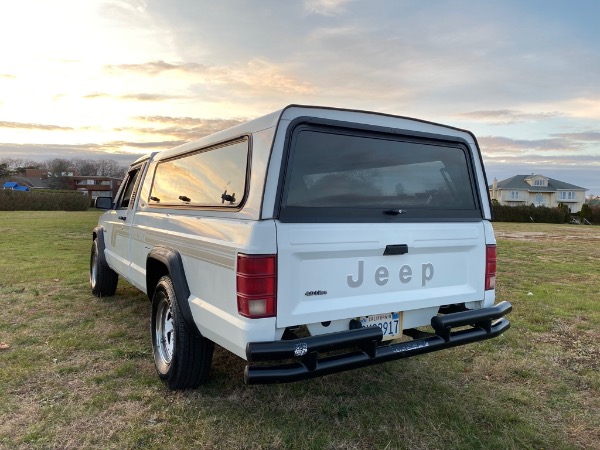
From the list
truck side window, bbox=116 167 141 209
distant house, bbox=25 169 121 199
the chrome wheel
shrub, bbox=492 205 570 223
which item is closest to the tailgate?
the chrome wheel

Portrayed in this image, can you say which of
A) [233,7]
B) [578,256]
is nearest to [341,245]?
[233,7]

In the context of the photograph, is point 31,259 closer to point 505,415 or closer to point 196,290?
point 196,290

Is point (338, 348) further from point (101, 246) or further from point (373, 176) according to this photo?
point (101, 246)

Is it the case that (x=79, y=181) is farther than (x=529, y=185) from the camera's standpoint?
Yes

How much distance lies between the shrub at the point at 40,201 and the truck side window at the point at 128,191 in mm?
39433

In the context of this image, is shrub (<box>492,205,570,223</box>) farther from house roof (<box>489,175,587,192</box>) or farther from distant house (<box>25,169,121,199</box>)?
distant house (<box>25,169,121,199</box>)

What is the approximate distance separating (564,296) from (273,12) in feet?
22.3

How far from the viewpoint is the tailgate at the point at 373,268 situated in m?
2.87

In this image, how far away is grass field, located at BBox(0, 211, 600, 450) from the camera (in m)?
3.14

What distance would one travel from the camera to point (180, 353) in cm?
359

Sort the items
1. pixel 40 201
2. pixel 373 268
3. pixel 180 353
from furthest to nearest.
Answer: pixel 40 201 → pixel 180 353 → pixel 373 268

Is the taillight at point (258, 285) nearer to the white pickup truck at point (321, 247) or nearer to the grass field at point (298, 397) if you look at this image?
the white pickup truck at point (321, 247)

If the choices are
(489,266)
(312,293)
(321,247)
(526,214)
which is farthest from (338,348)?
(526,214)

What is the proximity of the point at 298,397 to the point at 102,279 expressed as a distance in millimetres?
4285
